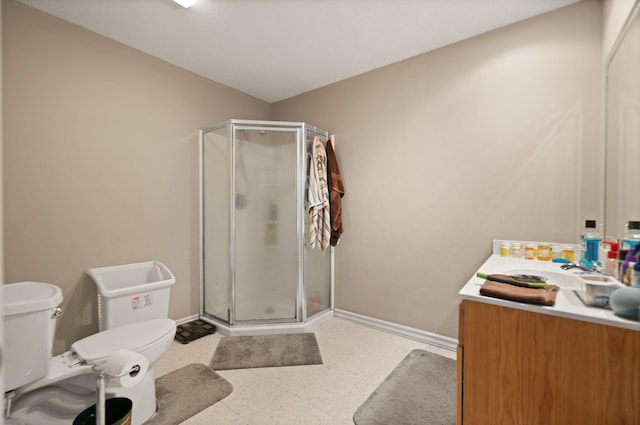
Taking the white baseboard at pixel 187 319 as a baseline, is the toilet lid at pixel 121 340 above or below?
above

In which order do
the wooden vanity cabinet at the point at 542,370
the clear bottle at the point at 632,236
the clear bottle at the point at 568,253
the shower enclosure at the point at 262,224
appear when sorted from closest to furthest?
1. the wooden vanity cabinet at the point at 542,370
2. the clear bottle at the point at 632,236
3. the clear bottle at the point at 568,253
4. the shower enclosure at the point at 262,224

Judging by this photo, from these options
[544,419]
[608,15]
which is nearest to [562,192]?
[608,15]

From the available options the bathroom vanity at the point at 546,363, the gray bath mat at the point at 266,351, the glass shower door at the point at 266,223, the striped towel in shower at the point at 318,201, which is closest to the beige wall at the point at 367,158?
the striped towel in shower at the point at 318,201

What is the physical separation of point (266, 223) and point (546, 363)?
87.6 inches

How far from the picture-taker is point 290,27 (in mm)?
2295

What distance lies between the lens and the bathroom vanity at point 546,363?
3.45 feet

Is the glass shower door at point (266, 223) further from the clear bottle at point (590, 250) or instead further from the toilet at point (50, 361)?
the clear bottle at point (590, 250)

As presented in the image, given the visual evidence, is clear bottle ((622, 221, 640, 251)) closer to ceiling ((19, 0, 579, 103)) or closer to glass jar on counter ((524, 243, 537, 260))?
glass jar on counter ((524, 243, 537, 260))

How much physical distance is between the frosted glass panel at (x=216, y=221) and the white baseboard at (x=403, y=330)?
1.14 meters

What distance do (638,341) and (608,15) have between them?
184 centimetres

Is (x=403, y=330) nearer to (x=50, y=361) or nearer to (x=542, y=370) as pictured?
(x=542, y=370)

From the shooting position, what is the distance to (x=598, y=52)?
1.96m

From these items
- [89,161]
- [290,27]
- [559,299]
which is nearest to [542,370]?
[559,299]

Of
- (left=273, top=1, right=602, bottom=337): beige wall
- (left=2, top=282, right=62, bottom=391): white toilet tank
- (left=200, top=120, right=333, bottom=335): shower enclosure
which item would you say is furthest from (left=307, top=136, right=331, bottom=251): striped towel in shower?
(left=2, top=282, right=62, bottom=391): white toilet tank
